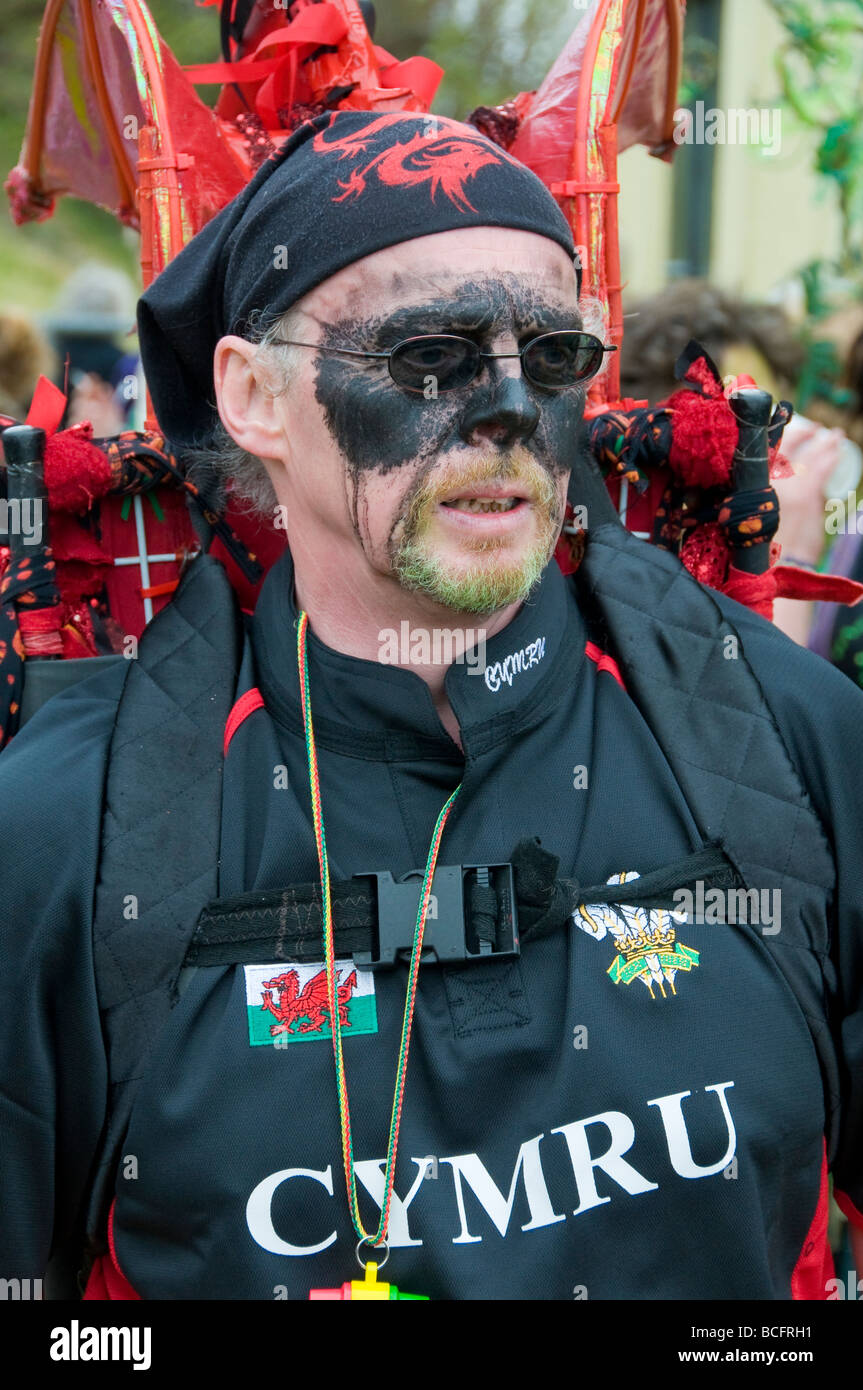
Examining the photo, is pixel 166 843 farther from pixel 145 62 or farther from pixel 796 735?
pixel 145 62

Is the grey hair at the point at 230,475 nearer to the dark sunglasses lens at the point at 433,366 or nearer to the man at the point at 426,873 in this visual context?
the man at the point at 426,873

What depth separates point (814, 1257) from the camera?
1743 mm

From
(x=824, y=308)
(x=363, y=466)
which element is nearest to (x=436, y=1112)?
(x=363, y=466)

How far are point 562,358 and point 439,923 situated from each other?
745 mm

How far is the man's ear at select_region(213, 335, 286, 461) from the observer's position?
1850 millimetres

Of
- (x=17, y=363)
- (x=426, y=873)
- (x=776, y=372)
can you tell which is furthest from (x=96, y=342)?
(x=426, y=873)

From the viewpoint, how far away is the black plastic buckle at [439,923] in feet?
5.21

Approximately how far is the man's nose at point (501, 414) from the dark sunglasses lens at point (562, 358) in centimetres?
4

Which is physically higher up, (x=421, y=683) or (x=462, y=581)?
(x=462, y=581)

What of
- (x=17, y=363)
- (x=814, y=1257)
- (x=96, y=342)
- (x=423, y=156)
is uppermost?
(x=96, y=342)
